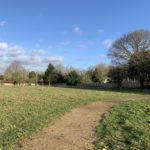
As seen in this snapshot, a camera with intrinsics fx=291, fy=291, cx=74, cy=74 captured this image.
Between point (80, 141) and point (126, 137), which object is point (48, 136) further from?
point (126, 137)

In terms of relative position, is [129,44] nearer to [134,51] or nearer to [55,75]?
[134,51]

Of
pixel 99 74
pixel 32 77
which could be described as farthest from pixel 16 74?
pixel 99 74

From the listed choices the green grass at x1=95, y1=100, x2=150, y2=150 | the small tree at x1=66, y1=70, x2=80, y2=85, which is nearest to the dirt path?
the green grass at x1=95, y1=100, x2=150, y2=150

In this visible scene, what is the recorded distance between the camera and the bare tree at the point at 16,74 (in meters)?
97.5

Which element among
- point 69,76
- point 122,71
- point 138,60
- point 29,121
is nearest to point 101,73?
point 69,76

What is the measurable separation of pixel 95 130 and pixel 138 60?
47.3 meters

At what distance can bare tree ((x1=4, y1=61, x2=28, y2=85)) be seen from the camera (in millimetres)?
97500

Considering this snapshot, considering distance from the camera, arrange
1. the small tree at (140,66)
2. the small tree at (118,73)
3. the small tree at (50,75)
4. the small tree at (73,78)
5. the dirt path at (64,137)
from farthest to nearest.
→ the small tree at (50,75) < the small tree at (73,78) < the small tree at (118,73) < the small tree at (140,66) < the dirt path at (64,137)

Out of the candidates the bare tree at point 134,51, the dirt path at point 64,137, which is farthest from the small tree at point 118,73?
the dirt path at point 64,137

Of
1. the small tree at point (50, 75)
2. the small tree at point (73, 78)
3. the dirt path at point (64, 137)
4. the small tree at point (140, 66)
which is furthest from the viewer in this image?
the small tree at point (50, 75)

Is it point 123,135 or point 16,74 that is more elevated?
point 16,74

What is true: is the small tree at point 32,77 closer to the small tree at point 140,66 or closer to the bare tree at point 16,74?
the bare tree at point 16,74

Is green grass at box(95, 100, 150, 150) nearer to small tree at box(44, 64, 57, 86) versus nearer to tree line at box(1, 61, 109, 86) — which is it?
tree line at box(1, 61, 109, 86)

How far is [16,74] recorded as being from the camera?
322ft
